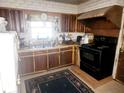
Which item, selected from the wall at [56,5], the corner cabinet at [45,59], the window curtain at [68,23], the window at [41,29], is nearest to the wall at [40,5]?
the wall at [56,5]

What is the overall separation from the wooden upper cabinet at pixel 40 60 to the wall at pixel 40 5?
144 centimetres

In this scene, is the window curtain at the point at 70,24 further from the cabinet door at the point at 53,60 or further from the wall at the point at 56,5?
the cabinet door at the point at 53,60

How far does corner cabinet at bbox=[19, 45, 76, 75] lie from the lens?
9.30 feet

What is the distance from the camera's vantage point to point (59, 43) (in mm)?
3623

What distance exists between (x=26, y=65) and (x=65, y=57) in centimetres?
134

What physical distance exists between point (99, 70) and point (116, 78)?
1.81 ft

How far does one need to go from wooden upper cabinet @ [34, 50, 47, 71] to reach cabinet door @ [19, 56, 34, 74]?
5.9 inches

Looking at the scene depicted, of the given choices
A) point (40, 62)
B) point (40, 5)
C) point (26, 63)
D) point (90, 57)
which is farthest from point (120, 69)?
point (40, 5)

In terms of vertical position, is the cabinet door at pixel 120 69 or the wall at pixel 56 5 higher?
the wall at pixel 56 5

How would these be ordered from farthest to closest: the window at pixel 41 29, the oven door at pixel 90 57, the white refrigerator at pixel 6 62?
1. the window at pixel 41 29
2. the oven door at pixel 90 57
3. the white refrigerator at pixel 6 62

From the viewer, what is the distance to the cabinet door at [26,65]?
281 centimetres

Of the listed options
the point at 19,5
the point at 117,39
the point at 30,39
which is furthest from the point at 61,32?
the point at 117,39

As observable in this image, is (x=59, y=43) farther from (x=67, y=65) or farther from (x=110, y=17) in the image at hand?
(x=110, y=17)

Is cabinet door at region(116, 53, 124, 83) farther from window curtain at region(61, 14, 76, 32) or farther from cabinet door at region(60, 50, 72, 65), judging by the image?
window curtain at region(61, 14, 76, 32)
